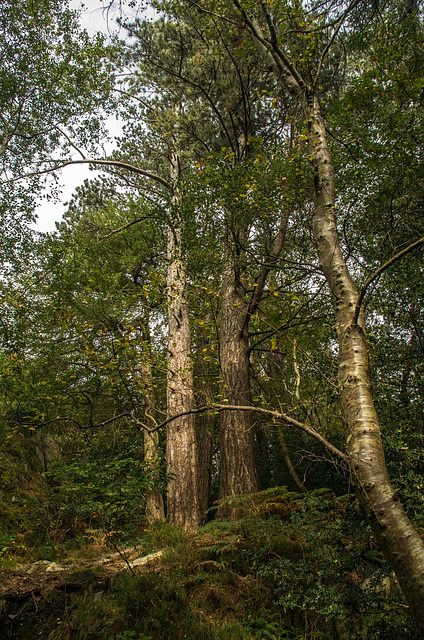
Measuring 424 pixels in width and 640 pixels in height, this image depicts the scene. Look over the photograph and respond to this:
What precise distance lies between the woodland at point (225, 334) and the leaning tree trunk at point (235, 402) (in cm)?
4

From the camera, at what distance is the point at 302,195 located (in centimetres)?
615

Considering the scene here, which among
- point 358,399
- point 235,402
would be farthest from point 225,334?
point 358,399

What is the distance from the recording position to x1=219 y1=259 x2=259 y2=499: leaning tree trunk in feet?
19.1

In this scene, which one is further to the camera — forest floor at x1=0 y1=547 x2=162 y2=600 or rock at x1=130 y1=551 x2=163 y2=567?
rock at x1=130 y1=551 x2=163 y2=567

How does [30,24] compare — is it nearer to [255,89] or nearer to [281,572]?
[255,89]

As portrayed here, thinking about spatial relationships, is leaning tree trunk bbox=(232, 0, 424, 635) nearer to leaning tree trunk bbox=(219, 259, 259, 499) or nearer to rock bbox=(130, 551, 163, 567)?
leaning tree trunk bbox=(219, 259, 259, 499)

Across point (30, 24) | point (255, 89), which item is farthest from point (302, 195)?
point (30, 24)

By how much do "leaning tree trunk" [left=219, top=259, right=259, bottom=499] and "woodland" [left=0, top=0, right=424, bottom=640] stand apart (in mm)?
45

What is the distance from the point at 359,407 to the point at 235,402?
385 cm

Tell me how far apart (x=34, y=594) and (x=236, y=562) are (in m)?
2.23

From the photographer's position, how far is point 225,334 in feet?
23.7

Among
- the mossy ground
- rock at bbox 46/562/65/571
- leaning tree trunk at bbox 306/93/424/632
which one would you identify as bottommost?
the mossy ground

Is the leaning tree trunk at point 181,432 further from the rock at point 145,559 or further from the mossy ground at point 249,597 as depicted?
the mossy ground at point 249,597

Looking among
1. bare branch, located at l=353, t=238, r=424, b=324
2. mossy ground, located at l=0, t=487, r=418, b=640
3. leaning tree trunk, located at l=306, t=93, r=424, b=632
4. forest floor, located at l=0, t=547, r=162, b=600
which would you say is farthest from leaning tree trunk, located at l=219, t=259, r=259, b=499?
bare branch, located at l=353, t=238, r=424, b=324
